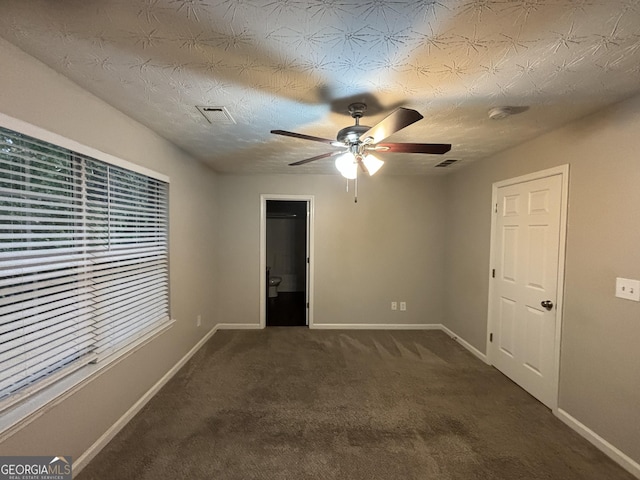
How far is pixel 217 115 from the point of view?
2045 millimetres

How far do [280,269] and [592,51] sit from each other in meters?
6.02

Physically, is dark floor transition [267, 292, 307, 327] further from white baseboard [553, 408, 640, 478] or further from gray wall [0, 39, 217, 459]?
white baseboard [553, 408, 640, 478]

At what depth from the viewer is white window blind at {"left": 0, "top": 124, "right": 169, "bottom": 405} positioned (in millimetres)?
1344

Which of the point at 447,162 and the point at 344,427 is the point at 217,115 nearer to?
the point at 344,427

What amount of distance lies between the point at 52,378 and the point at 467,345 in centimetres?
392

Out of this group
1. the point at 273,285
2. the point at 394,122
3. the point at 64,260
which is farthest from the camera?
the point at 273,285

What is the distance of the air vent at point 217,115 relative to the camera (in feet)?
6.36

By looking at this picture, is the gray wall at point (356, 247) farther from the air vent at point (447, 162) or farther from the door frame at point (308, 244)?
the air vent at point (447, 162)

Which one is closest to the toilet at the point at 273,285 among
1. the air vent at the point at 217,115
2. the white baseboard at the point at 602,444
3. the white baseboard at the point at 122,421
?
the white baseboard at the point at 122,421

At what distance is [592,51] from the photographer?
1.28 m

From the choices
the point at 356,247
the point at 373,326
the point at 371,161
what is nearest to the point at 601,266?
the point at 371,161

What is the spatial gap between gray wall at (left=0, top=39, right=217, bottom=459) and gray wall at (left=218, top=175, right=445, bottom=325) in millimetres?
507

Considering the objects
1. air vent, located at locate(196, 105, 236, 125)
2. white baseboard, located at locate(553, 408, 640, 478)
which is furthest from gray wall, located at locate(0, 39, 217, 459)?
white baseboard, located at locate(553, 408, 640, 478)

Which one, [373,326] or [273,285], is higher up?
[273,285]
